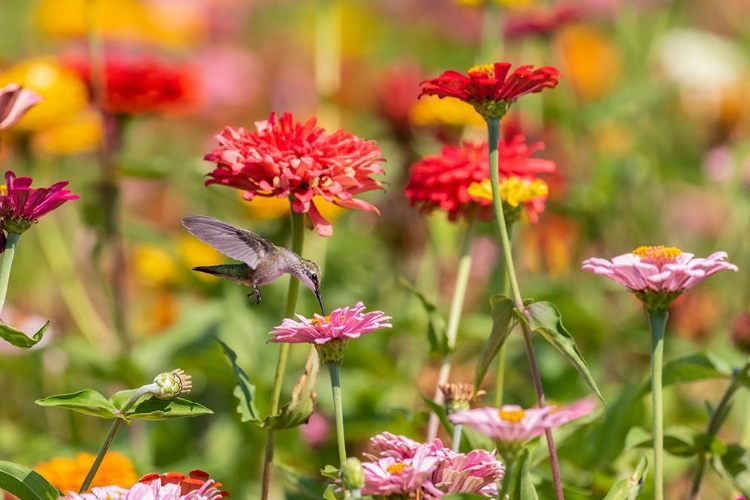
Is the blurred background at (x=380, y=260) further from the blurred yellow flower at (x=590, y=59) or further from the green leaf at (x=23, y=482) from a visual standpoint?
the blurred yellow flower at (x=590, y=59)

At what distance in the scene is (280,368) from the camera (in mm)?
1163

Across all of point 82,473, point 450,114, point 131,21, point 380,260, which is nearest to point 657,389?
point 82,473

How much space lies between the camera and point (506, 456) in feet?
2.99

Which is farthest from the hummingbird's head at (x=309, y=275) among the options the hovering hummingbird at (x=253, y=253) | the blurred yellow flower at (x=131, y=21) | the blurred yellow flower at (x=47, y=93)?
the blurred yellow flower at (x=131, y=21)

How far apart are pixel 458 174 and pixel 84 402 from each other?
554 mm

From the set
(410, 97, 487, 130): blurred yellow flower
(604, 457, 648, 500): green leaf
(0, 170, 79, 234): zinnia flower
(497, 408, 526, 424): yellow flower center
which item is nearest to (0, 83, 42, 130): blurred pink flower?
(0, 170, 79, 234): zinnia flower

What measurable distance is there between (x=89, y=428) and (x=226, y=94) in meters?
2.60

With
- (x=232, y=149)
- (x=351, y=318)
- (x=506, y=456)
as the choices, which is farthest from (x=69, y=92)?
(x=506, y=456)

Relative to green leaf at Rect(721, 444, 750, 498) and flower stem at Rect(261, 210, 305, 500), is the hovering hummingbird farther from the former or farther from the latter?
green leaf at Rect(721, 444, 750, 498)

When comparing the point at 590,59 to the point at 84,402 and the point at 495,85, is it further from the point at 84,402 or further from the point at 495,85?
the point at 84,402

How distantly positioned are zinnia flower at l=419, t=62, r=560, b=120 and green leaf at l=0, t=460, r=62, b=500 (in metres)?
0.56

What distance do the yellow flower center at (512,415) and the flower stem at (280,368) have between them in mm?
341

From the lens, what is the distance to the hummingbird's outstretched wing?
109 centimetres

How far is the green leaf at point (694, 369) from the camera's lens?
1.28m
